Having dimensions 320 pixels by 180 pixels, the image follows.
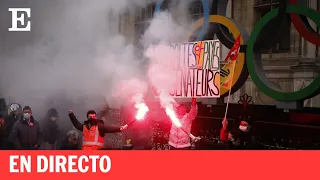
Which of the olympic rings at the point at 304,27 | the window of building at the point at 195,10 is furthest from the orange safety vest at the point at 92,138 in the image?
the window of building at the point at 195,10

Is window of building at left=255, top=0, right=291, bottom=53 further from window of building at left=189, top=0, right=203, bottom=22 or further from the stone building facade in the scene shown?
window of building at left=189, top=0, right=203, bottom=22

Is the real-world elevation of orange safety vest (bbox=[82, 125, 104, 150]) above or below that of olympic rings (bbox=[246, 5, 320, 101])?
below

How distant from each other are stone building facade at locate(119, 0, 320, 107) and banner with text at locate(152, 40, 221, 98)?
3.74 m

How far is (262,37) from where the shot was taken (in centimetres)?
1045

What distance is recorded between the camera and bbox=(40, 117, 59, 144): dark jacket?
1195cm

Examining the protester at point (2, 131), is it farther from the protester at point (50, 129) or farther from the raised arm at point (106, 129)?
the raised arm at point (106, 129)

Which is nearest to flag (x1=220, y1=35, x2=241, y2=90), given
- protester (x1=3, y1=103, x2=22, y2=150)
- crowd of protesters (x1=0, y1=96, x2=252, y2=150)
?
crowd of protesters (x1=0, y1=96, x2=252, y2=150)

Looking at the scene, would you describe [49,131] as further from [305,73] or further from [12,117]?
[305,73]

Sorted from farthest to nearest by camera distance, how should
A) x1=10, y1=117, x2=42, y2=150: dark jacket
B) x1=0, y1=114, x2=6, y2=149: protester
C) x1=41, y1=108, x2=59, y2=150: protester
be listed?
1. x1=41, y1=108, x2=59, y2=150: protester
2. x1=0, y1=114, x2=6, y2=149: protester
3. x1=10, y1=117, x2=42, y2=150: dark jacket

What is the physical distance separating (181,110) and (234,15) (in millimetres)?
7651

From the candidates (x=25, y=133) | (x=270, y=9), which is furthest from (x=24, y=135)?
(x=270, y=9)

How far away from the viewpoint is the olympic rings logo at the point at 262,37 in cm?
960

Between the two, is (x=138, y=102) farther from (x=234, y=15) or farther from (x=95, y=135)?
(x=234, y=15)

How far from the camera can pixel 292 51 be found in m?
14.5
